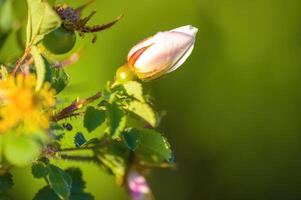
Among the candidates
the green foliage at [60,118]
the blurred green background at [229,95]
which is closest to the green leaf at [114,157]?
the green foliage at [60,118]

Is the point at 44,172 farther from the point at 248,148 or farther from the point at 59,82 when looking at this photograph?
the point at 248,148

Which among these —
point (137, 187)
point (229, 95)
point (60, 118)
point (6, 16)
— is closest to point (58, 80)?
point (60, 118)

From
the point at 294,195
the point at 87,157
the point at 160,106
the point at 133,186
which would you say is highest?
the point at 87,157

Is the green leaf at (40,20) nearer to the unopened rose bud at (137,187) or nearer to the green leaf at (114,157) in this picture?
the green leaf at (114,157)

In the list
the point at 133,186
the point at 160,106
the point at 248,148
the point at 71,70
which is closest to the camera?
the point at 133,186

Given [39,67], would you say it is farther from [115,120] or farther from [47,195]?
[47,195]

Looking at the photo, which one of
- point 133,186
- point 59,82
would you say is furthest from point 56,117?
point 133,186
